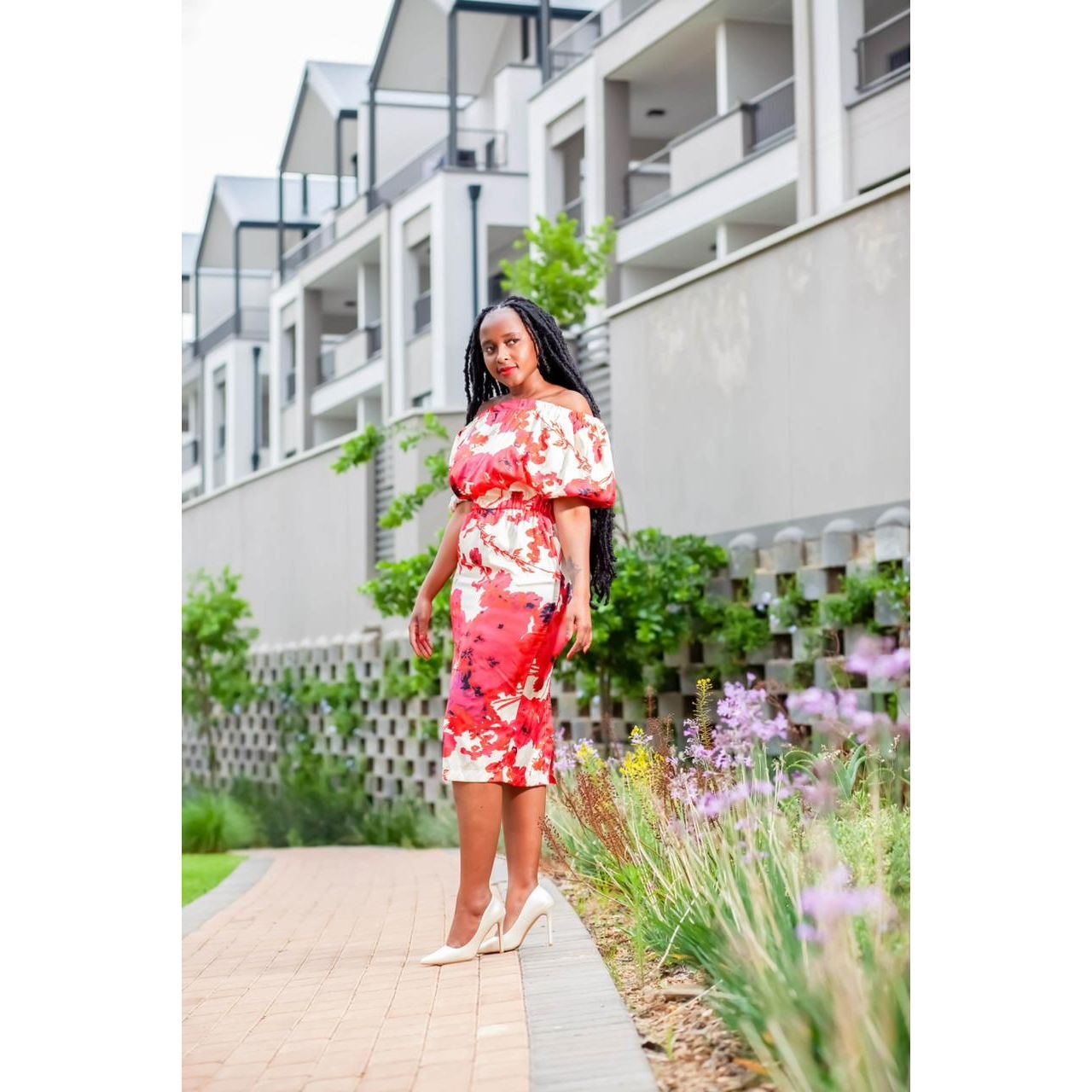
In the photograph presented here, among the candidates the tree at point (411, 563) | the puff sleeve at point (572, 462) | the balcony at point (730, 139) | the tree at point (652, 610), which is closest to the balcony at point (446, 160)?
the balcony at point (730, 139)

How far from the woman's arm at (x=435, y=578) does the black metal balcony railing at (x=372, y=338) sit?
21.5 meters

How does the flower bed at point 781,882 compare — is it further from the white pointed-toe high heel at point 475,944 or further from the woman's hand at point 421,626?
the woman's hand at point 421,626

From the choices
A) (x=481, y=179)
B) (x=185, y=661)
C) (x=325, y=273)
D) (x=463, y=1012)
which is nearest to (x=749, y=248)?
(x=463, y=1012)

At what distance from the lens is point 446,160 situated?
2334 cm

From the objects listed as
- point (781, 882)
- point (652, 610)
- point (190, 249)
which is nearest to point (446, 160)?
point (652, 610)

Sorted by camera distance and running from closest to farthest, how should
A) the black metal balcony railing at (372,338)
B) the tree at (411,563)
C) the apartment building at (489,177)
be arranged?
the tree at (411,563), the apartment building at (489,177), the black metal balcony railing at (372,338)

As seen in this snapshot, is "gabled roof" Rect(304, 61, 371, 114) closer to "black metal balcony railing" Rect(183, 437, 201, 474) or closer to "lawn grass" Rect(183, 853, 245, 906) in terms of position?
"black metal balcony railing" Rect(183, 437, 201, 474)

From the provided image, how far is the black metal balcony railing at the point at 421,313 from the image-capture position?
24.0 m
